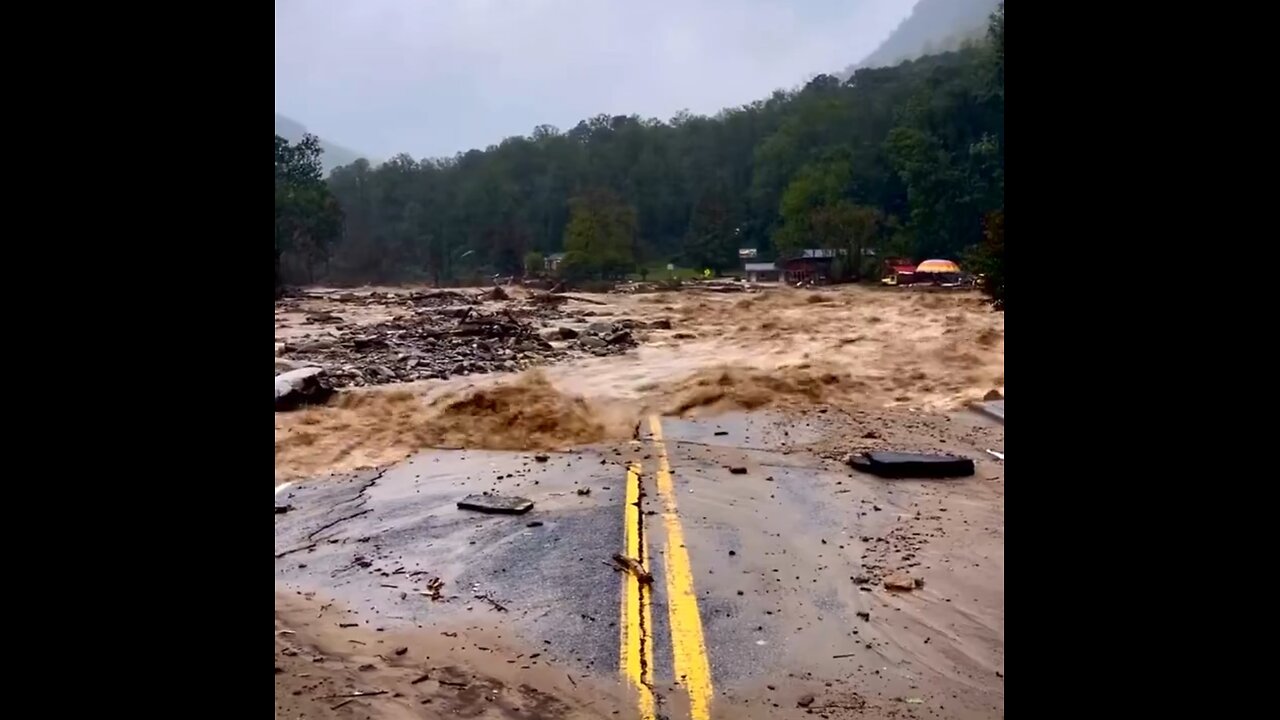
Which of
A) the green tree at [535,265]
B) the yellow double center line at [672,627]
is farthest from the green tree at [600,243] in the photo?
the yellow double center line at [672,627]

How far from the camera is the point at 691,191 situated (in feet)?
309

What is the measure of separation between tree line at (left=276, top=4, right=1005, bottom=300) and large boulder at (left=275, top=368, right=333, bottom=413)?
3793 centimetres

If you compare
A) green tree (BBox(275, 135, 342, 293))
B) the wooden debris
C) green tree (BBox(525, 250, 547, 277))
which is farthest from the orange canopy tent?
the wooden debris

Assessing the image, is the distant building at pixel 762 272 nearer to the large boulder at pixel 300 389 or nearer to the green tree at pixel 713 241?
the green tree at pixel 713 241

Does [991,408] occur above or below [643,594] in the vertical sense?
above

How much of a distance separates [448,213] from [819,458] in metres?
84.3

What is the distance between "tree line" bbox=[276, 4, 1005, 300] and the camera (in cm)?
6856

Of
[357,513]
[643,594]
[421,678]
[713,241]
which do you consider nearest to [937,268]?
[713,241]

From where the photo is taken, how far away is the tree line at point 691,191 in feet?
225

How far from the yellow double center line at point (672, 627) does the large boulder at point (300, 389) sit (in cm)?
862

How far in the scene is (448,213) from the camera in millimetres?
92062

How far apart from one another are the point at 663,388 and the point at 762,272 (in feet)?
173

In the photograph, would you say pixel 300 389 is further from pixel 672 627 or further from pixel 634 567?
pixel 672 627
